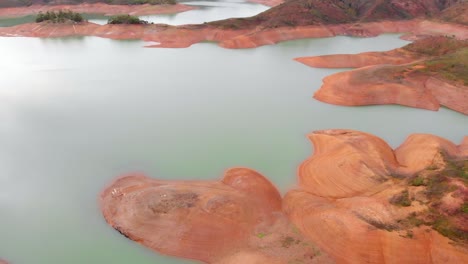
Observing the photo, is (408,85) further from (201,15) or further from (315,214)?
(201,15)

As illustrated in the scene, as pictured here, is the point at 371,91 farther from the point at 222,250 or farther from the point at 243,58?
the point at 222,250

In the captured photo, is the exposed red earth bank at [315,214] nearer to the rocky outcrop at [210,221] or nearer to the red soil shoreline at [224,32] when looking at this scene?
the rocky outcrop at [210,221]

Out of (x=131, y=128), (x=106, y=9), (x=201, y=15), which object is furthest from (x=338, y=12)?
(x=106, y=9)

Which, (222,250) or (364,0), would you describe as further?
(364,0)

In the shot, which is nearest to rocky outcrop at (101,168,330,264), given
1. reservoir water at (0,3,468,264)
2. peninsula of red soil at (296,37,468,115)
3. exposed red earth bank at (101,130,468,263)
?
exposed red earth bank at (101,130,468,263)

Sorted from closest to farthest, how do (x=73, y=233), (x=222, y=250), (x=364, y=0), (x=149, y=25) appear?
(x=222, y=250) → (x=73, y=233) → (x=149, y=25) → (x=364, y=0)

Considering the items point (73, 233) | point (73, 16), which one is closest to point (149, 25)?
point (73, 16)

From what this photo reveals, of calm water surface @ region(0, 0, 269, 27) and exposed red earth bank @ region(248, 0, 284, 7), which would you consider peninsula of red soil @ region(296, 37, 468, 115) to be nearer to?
calm water surface @ region(0, 0, 269, 27)
